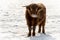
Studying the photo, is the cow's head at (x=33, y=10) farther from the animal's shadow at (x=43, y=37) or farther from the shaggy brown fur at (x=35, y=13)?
the animal's shadow at (x=43, y=37)

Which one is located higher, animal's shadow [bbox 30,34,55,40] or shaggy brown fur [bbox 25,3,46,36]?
shaggy brown fur [bbox 25,3,46,36]

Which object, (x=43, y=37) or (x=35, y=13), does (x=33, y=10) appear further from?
(x=43, y=37)

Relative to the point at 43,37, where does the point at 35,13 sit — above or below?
above

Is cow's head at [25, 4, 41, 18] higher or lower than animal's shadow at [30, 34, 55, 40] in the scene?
higher

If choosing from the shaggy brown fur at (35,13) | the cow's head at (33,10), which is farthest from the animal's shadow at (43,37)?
the cow's head at (33,10)

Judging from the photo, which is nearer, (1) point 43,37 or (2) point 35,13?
(2) point 35,13

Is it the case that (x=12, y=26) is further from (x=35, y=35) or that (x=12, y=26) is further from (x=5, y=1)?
(x=5, y=1)

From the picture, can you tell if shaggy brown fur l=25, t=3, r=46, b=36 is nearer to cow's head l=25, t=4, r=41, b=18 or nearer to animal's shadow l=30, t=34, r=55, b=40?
cow's head l=25, t=4, r=41, b=18

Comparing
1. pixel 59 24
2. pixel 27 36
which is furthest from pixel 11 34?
pixel 59 24

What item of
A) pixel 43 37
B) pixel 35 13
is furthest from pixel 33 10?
pixel 43 37

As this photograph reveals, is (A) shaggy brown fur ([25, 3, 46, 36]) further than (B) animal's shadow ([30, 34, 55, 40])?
No

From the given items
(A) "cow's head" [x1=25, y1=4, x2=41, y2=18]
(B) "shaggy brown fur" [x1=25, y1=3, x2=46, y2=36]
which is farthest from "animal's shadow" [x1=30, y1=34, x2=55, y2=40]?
(A) "cow's head" [x1=25, y1=4, x2=41, y2=18]

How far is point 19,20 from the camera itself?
428 inches

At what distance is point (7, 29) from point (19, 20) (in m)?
1.75
